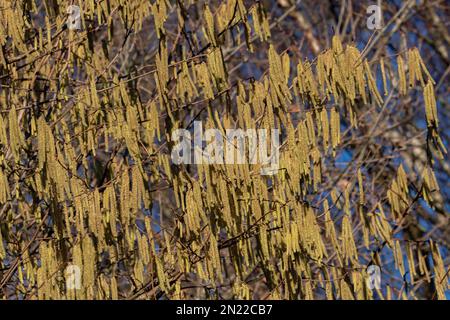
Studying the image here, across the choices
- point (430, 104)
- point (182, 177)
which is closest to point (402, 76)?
point (430, 104)

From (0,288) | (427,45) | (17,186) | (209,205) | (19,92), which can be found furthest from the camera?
(427,45)

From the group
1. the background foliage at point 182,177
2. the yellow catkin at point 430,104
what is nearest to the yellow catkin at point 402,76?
the background foliage at point 182,177

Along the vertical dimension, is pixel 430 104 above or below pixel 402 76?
below

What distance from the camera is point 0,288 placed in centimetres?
365

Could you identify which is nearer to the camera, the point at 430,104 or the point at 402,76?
the point at 430,104

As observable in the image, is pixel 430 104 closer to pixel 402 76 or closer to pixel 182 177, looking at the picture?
pixel 402 76

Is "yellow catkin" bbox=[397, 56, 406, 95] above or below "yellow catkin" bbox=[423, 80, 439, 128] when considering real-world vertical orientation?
above

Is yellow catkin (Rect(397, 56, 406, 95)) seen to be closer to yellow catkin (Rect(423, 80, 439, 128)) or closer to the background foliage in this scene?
the background foliage

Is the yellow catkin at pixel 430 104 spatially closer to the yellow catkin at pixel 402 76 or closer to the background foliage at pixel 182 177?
the background foliage at pixel 182 177

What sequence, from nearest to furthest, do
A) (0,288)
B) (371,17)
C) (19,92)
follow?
1. (0,288)
2. (19,92)
3. (371,17)

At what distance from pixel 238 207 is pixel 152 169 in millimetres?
557

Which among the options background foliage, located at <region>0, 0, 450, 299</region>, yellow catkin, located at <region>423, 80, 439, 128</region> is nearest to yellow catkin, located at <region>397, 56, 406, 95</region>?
background foliage, located at <region>0, 0, 450, 299</region>

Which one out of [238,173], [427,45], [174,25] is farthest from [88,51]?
[427,45]
